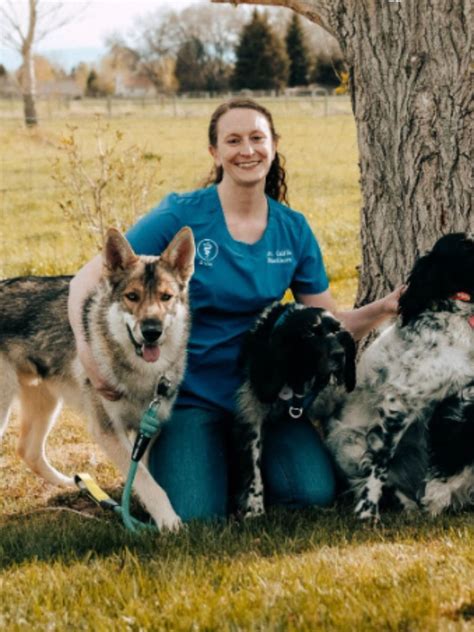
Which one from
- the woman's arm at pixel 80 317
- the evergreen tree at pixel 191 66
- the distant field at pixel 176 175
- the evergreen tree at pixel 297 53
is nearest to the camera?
the woman's arm at pixel 80 317

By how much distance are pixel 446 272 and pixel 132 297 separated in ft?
4.96

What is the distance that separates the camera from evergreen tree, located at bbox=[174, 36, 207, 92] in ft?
252

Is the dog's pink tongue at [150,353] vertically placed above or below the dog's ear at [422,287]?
below

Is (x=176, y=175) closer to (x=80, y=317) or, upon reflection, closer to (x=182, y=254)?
(x=80, y=317)

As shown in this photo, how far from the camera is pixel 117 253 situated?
166 inches

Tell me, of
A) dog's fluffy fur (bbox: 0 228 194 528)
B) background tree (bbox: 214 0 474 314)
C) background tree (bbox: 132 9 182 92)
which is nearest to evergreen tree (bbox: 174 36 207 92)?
background tree (bbox: 132 9 182 92)

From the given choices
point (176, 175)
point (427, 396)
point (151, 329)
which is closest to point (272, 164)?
point (151, 329)

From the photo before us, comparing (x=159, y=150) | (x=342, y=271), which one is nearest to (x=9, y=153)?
(x=159, y=150)

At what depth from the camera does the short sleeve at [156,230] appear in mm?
4562

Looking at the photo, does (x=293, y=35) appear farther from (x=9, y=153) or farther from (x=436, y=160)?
(x=436, y=160)

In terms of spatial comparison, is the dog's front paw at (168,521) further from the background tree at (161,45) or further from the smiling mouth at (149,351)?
the background tree at (161,45)

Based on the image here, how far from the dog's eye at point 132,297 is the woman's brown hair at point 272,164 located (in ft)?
3.50

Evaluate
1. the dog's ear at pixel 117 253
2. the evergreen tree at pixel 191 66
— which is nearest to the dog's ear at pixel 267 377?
the dog's ear at pixel 117 253

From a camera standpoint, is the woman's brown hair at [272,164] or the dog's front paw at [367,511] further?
the woman's brown hair at [272,164]
